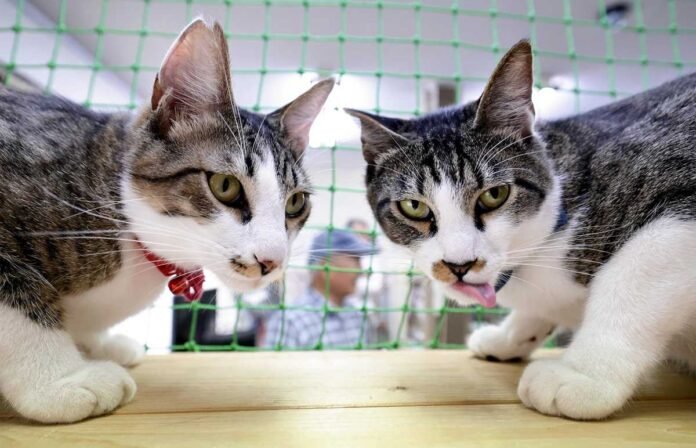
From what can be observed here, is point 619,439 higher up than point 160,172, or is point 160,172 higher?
point 160,172

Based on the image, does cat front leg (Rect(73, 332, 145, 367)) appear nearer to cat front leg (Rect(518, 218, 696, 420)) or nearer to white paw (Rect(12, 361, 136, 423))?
white paw (Rect(12, 361, 136, 423))

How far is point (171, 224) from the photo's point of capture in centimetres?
90

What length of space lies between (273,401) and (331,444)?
23 cm

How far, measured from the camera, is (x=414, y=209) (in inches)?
41.9

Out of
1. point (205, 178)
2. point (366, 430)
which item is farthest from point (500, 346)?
point (205, 178)

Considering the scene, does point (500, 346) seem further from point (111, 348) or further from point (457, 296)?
point (111, 348)

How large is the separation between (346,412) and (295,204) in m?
0.43

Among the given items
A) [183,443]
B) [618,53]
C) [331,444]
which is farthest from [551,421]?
[618,53]

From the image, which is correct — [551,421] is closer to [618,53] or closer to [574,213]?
[574,213]

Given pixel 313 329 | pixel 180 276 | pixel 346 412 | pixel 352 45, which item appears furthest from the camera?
pixel 352 45

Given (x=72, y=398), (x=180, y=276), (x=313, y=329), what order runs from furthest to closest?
(x=313, y=329) → (x=180, y=276) → (x=72, y=398)

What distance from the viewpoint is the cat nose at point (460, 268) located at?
36.3 inches

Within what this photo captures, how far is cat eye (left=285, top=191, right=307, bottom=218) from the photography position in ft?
3.38

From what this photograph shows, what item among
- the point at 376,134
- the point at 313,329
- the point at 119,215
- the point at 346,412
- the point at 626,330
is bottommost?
the point at 313,329
